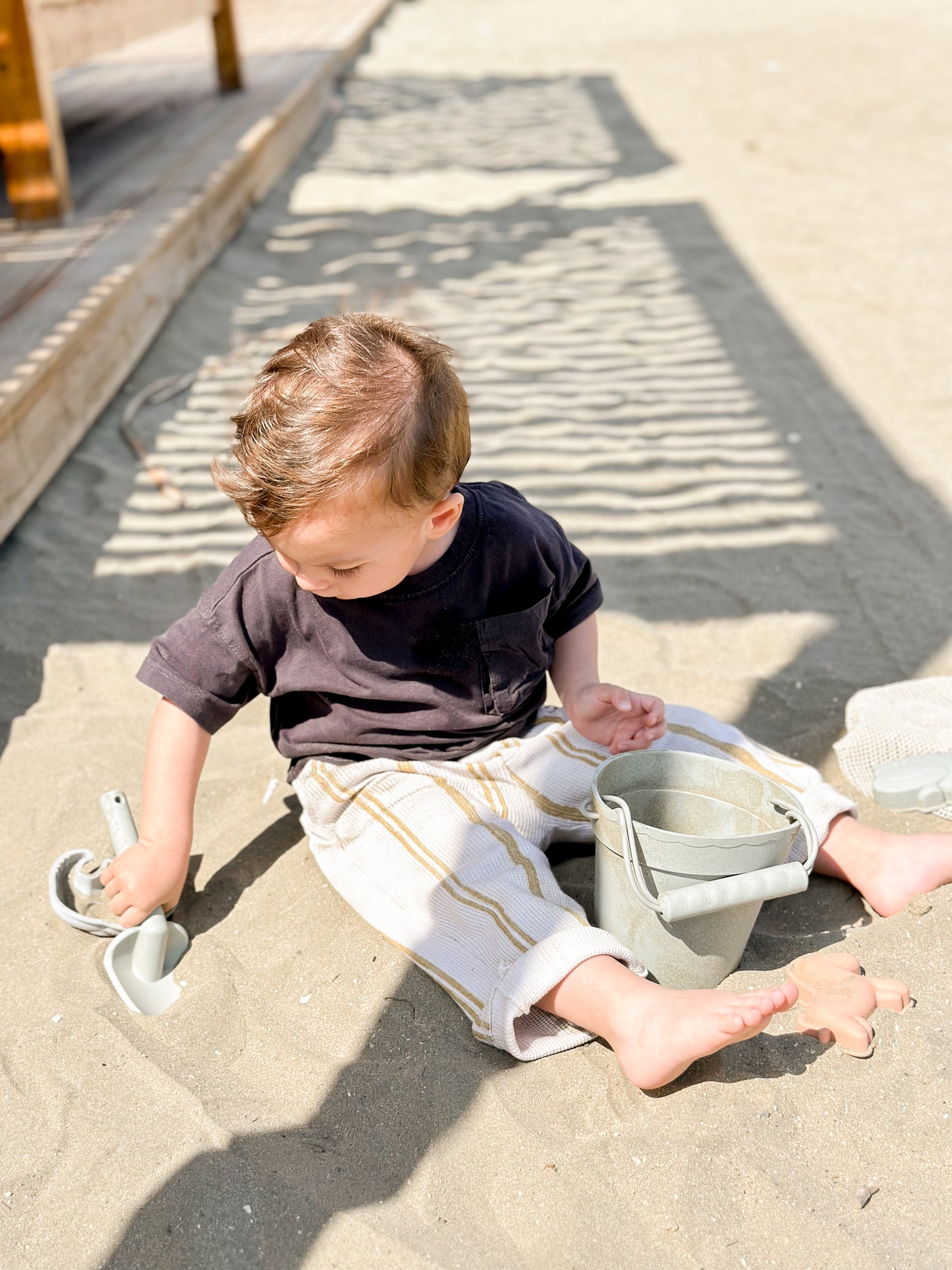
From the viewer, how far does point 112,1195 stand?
1.62 m

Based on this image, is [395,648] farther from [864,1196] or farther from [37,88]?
[37,88]

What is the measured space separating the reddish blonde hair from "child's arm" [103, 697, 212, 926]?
0.44m

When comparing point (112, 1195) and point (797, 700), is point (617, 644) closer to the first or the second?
point (797, 700)

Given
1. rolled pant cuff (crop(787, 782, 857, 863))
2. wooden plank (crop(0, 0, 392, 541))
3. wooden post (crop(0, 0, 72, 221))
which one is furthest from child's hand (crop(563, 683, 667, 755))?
wooden post (crop(0, 0, 72, 221))

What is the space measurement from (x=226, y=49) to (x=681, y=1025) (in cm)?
803

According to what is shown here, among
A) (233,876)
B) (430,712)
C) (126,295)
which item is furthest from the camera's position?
(126,295)

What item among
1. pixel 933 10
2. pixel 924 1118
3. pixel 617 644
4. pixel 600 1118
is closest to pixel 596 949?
pixel 600 1118

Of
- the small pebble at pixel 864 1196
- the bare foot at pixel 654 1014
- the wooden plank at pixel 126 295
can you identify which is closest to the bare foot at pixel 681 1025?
the bare foot at pixel 654 1014

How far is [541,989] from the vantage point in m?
1.73

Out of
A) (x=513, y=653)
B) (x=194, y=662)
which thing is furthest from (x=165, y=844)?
(x=513, y=653)

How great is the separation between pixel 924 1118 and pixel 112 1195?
1138 millimetres

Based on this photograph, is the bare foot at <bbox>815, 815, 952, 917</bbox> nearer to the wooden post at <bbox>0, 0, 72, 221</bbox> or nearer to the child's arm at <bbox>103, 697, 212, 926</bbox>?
the child's arm at <bbox>103, 697, 212, 926</bbox>

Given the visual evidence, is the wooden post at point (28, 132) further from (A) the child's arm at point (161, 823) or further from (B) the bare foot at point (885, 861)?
(B) the bare foot at point (885, 861)

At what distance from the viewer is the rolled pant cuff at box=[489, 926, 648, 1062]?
1739mm
